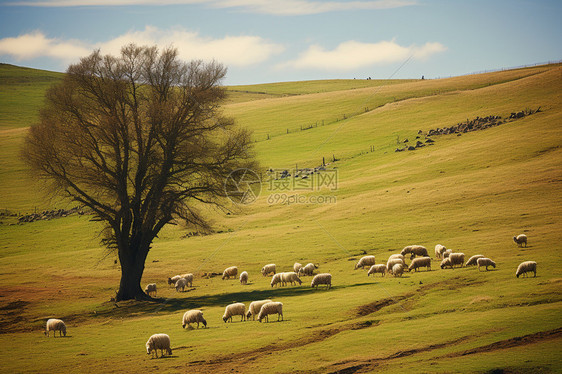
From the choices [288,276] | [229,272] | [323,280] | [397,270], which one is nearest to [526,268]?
[397,270]

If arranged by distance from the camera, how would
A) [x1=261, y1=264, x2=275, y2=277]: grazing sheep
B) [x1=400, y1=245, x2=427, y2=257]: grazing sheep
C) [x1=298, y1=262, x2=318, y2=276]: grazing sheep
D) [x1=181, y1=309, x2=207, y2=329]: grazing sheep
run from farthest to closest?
[x1=261, y1=264, x2=275, y2=277]: grazing sheep
[x1=298, y1=262, x2=318, y2=276]: grazing sheep
[x1=400, y1=245, x2=427, y2=257]: grazing sheep
[x1=181, y1=309, x2=207, y2=329]: grazing sheep

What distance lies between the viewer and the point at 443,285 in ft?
79.7

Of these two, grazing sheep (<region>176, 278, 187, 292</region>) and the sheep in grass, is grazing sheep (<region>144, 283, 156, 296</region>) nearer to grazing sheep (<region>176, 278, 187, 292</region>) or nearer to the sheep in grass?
grazing sheep (<region>176, 278, 187, 292</region>)

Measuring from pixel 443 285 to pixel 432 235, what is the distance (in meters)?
15.0

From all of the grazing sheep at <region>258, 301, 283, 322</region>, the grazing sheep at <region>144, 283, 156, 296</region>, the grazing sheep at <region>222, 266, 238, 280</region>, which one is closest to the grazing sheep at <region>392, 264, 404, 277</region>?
the grazing sheep at <region>258, 301, 283, 322</region>

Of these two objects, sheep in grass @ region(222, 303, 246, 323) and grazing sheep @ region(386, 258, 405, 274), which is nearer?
sheep in grass @ region(222, 303, 246, 323)

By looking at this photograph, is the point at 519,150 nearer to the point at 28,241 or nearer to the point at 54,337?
the point at 54,337

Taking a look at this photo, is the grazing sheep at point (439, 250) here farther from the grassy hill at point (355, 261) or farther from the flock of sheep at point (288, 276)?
the grassy hill at point (355, 261)

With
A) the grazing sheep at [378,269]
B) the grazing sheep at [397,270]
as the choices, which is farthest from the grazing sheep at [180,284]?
the grazing sheep at [397,270]

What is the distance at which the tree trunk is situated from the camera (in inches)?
1230

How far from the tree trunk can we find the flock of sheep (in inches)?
96.6

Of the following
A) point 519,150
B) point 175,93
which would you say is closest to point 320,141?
point 519,150

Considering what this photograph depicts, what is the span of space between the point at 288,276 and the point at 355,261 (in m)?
6.25

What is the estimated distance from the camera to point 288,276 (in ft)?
103
